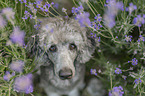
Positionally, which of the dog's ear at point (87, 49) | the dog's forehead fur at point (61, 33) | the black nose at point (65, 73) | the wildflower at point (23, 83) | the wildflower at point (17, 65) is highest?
the dog's forehead fur at point (61, 33)

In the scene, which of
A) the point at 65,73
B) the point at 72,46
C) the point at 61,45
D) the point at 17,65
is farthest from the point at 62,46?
the point at 17,65

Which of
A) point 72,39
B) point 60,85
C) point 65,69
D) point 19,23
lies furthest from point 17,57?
point 60,85

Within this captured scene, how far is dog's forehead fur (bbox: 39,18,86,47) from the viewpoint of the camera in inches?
71.3

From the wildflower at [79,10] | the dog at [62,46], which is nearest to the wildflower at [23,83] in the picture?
the dog at [62,46]

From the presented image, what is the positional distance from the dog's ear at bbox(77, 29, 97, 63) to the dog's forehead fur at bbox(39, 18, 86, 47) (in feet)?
0.48

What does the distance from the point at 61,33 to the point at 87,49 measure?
531 millimetres

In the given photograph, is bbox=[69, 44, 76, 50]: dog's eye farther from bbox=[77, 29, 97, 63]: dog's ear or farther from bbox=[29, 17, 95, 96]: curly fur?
bbox=[77, 29, 97, 63]: dog's ear

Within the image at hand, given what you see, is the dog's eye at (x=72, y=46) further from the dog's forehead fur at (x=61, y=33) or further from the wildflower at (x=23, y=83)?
the wildflower at (x=23, y=83)

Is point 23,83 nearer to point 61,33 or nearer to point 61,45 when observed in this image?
point 61,45

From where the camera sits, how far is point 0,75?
1.70 m

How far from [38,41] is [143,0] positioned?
1430 millimetres

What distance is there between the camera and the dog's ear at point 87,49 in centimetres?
205

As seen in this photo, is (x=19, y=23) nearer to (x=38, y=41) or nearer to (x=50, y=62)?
(x=38, y=41)

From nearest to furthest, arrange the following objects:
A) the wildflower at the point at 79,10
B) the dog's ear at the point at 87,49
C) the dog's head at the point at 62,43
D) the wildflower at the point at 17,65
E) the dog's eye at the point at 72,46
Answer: the wildflower at the point at 79,10, the wildflower at the point at 17,65, the dog's head at the point at 62,43, the dog's eye at the point at 72,46, the dog's ear at the point at 87,49
